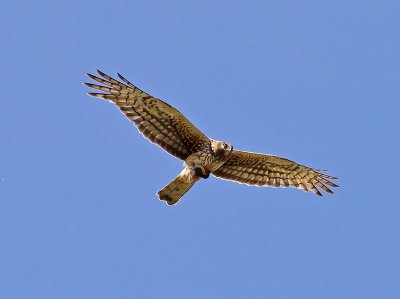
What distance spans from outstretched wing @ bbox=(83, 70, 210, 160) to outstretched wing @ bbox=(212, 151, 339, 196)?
994 mm

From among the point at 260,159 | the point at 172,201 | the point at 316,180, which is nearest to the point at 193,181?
the point at 172,201

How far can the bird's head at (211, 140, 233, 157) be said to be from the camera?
624 inches

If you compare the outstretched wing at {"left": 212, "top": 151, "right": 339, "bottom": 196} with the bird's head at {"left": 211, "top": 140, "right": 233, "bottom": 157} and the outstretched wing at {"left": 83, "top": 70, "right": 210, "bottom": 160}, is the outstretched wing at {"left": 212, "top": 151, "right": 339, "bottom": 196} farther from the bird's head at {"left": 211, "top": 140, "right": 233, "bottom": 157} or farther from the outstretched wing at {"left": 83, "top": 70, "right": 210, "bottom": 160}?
the outstretched wing at {"left": 83, "top": 70, "right": 210, "bottom": 160}

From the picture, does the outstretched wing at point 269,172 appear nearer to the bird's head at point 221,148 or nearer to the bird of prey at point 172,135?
the bird of prey at point 172,135

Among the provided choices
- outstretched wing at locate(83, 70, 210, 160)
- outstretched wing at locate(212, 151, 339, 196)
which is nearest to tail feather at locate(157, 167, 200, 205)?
outstretched wing at locate(83, 70, 210, 160)

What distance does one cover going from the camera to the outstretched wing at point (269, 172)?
55.1 feet

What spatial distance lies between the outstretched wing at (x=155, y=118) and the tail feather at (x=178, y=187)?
42cm

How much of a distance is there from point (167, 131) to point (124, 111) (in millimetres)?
907

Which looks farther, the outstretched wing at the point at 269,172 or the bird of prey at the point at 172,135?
Result: the outstretched wing at the point at 269,172

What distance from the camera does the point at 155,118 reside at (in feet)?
52.3

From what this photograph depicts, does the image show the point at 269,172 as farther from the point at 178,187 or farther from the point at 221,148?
the point at 178,187

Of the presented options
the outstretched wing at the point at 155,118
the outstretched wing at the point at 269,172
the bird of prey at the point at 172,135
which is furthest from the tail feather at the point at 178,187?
the outstretched wing at the point at 269,172

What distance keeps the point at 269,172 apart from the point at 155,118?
2.80 metres

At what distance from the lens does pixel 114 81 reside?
1563cm
